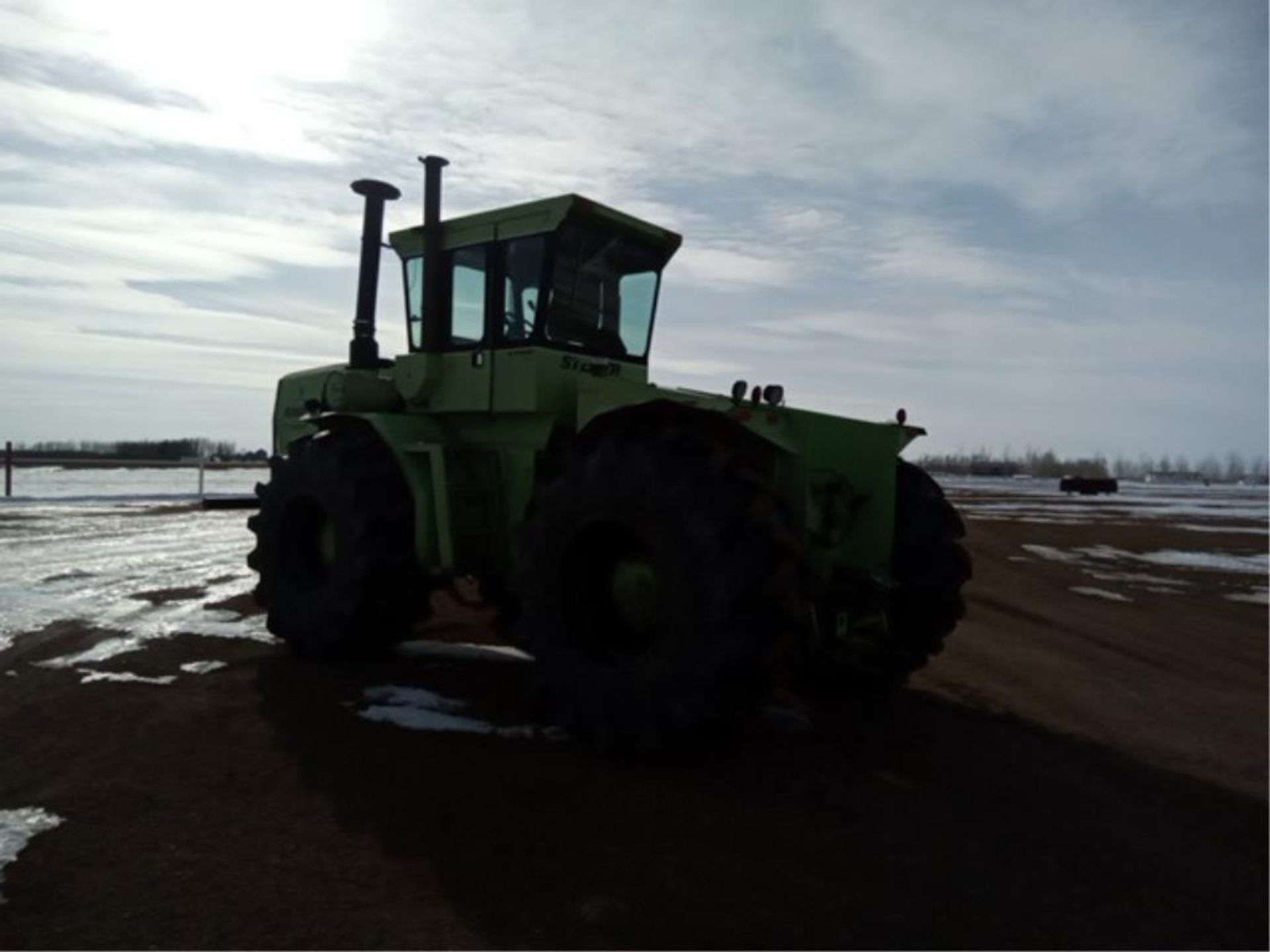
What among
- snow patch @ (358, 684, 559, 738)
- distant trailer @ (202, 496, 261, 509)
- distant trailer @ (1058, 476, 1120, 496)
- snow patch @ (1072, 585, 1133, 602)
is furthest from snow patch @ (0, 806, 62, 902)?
distant trailer @ (1058, 476, 1120, 496)

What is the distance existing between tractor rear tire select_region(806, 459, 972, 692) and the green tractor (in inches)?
0.6

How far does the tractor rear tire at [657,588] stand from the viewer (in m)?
3.86

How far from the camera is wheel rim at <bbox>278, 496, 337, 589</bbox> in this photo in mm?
6414

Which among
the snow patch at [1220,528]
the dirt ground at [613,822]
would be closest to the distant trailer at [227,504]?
the dirt ground at [613,822]

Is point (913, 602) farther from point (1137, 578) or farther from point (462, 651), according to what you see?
point (1137, 578)

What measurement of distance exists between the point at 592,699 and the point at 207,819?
1676mm

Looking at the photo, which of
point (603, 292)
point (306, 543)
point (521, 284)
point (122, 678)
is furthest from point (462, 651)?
point (603, 292)

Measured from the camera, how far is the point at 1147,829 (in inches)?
142

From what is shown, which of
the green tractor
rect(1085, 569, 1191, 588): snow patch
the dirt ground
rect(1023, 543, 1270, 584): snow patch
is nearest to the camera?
the dirt ground

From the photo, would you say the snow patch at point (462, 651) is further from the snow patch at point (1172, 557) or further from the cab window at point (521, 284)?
the snow patch at point (1172, 557)

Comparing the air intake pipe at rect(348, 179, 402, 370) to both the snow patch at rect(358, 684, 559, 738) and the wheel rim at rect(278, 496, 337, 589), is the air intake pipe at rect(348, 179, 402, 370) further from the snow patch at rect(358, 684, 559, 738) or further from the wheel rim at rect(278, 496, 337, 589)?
the snow patch at rect(358, 684, 559, 738)

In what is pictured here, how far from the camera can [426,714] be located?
486 cm

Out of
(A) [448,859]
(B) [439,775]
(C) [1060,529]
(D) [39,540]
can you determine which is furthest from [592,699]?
(C) [1060,529]

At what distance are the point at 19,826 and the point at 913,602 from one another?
4385 millimetres
